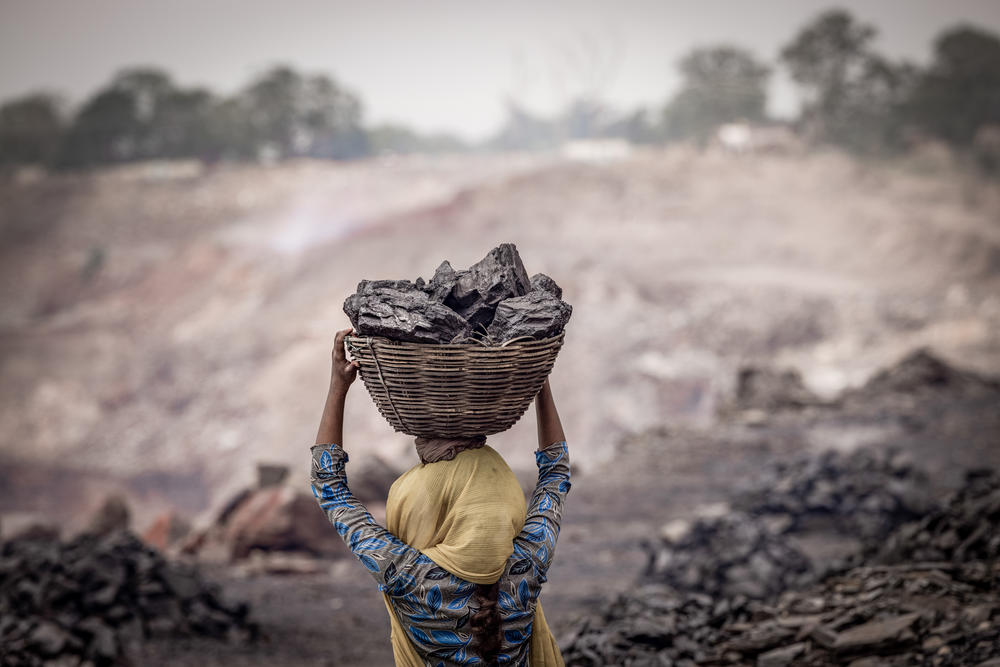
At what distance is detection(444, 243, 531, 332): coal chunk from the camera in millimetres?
2377

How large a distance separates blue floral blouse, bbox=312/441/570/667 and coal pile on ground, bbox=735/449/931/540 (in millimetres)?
5572

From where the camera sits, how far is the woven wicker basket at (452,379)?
2145mm

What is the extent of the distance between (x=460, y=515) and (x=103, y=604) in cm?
450

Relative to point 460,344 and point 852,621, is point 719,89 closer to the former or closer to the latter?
point 852,621

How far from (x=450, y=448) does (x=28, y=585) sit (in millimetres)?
4786

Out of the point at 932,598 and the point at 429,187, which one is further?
the point at 429,187

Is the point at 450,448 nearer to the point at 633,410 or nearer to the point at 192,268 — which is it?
the point at 633,410

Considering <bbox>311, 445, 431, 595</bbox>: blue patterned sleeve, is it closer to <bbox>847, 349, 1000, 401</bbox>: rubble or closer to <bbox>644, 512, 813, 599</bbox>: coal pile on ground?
<bbox>644, 512, 813, 599</bbox>: coal pile on ground

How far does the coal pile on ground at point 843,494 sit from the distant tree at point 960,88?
1644cm

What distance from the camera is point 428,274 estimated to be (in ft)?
61.8

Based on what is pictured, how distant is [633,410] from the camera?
16.8 meters

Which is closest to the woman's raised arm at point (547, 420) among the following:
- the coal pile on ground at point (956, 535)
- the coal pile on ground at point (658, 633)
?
the coal pile on ground at point (658, 633)

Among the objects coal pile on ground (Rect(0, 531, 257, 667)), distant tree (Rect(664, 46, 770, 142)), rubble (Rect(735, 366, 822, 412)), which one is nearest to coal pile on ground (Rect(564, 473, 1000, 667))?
coal pile on ground (Rect(0, 531, 257, 667))

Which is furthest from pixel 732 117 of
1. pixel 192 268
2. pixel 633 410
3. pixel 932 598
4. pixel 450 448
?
pixel 450 448
